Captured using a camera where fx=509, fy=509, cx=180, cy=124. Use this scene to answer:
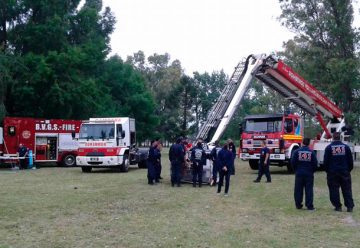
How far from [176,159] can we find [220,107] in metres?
4.74

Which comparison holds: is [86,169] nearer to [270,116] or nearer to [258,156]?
[258,156]

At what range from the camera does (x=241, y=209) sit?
12.6 m

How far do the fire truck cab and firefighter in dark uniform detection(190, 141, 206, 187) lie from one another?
6.42 m

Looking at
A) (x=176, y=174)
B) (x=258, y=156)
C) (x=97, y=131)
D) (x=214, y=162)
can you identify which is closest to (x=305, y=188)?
(x=214, y=162)

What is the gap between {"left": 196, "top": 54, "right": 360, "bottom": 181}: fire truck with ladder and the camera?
21.7m

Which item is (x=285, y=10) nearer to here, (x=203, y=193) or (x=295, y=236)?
(x=203, y=193)

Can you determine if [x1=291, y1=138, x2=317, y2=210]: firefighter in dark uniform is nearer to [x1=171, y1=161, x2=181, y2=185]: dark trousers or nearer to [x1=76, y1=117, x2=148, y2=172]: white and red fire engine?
[x1=171, y1=161, x2=181, y2=185]: dark trousers

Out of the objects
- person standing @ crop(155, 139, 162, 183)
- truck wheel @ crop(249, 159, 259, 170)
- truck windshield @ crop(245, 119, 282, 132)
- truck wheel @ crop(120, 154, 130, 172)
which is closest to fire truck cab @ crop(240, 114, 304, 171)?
truck windshield @ crop(245, 119, 282, 132)

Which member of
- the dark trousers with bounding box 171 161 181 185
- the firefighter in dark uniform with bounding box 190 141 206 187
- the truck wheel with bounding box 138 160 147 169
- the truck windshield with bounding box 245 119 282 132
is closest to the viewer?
the firefighter in dark uniform with bounding box 190 141 206 187

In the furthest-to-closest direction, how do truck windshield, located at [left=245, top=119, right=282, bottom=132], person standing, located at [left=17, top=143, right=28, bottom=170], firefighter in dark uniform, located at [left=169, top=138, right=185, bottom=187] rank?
person standing, located at [left=17, top=143, right=28, bottom=170] < truck windshield, located at [left=245, top=119, right=282, bottom=132] < firefighter in dark uniform, located at [left=169, top=138, right=185, bottom=187]

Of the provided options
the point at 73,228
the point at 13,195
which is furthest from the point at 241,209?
the point at 13,195

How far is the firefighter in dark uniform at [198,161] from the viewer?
1766cm

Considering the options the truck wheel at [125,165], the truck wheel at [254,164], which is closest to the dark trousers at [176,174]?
the truck wheel at [125,165]

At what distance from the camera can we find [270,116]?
2408 centimetres
